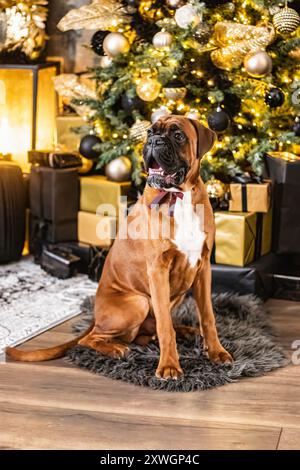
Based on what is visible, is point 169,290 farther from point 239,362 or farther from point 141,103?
point 141,103

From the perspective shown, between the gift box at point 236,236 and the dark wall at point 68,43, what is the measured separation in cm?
166

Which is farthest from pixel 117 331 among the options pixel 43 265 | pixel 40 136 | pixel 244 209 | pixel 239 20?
pixel 40 136

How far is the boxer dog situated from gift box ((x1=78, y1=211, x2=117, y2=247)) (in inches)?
45.7

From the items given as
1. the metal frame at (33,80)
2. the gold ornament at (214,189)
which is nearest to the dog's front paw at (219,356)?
the gold ornament at (214,189)

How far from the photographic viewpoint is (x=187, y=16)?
12.1 feet

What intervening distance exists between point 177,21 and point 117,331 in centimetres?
161

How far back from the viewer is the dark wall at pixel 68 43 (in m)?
4.86

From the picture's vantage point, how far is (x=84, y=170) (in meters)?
4.45

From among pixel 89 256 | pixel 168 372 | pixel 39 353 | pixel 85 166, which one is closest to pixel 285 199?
pixel 89 256

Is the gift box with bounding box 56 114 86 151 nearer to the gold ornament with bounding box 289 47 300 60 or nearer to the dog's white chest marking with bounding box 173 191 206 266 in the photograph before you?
the gold ornament with bounding box 289 47 300 60

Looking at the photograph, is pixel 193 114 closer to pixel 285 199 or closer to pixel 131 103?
pixel 131 103

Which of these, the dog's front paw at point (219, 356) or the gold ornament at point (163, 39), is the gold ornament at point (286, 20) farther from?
the dog's front paw at point (219, 356)

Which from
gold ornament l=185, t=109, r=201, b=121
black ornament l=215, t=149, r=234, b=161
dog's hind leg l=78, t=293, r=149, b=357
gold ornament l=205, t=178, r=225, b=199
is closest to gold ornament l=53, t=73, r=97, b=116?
gold ornament l=185, t=109, r=201, b=121

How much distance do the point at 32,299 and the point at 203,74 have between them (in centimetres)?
139
